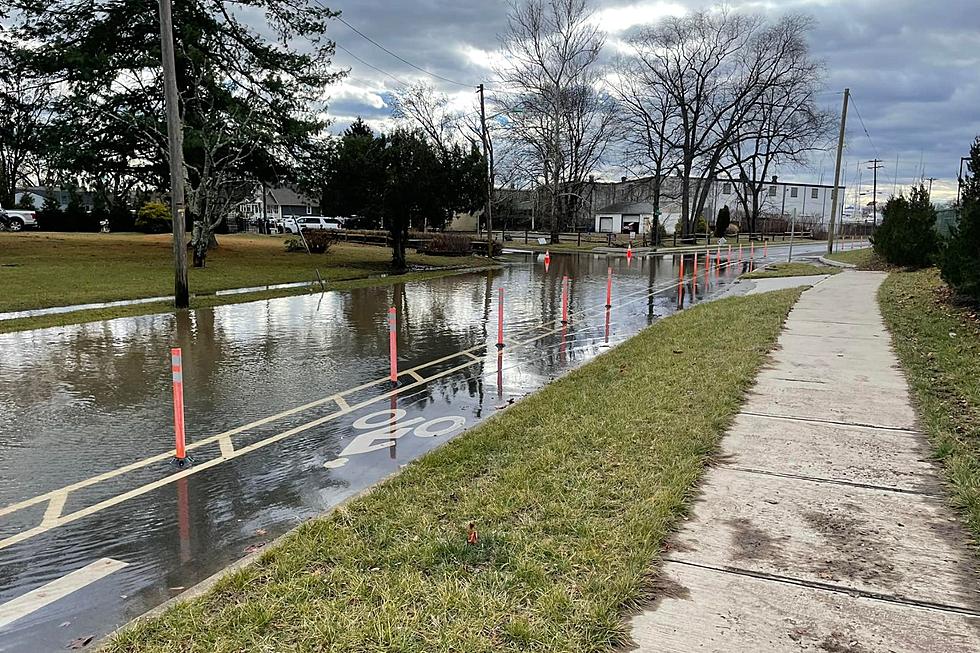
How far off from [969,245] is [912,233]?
40.7 ft

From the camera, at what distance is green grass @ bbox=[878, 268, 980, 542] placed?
4887mm

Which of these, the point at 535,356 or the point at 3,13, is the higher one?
the point at 3,13

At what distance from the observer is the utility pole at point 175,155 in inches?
557

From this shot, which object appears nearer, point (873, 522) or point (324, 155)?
point (873, 522)

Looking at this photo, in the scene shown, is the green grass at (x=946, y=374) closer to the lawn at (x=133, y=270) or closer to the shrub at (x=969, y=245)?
the shrub at (x=969, y=245)

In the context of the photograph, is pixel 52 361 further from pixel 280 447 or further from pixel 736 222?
pixel 736 222

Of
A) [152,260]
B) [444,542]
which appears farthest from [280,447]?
[152,260]

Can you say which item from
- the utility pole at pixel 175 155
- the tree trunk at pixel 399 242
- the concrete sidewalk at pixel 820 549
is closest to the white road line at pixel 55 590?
the concrete sidewalk at pixel 820 549

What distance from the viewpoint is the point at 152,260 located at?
26578 mm

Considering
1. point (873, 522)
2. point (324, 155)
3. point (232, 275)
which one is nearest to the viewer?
point (873, 522)

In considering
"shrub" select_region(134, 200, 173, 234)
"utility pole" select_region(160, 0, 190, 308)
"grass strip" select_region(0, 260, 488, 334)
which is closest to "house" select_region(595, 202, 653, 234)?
"shrub" select_region(134, 200, 173, 234)

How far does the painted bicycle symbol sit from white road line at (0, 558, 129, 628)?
203 cm

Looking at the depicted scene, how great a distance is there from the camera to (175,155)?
48.6ft

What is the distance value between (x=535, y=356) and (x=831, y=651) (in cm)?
771
